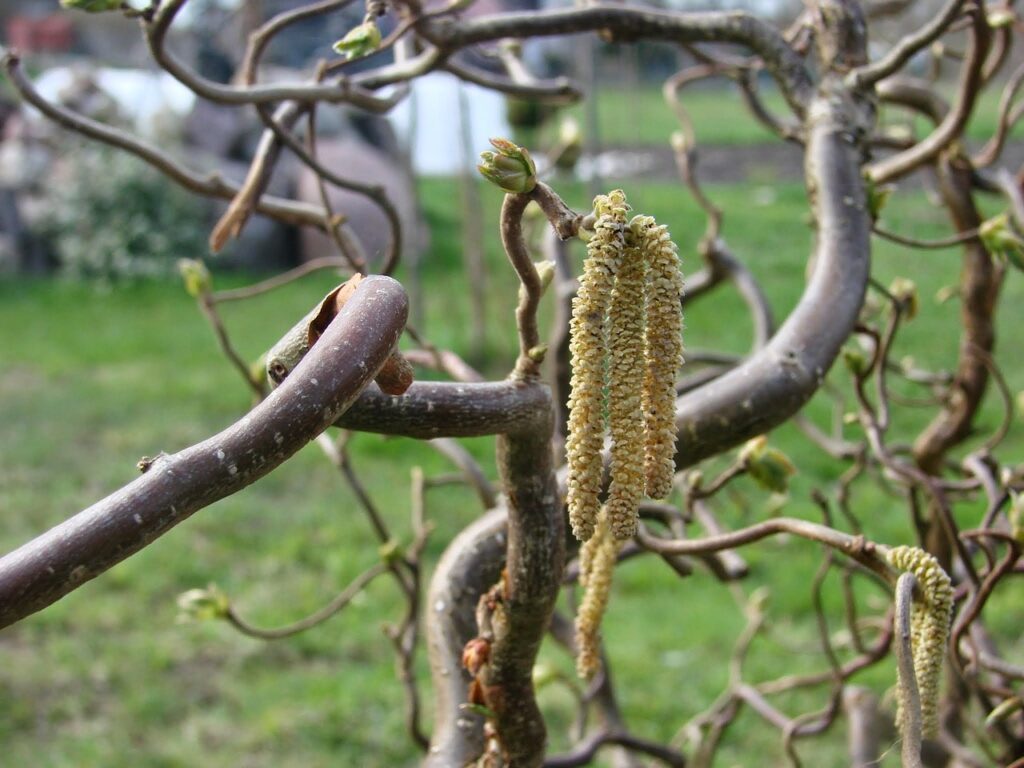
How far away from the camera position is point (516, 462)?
773 mm

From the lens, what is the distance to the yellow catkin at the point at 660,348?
1.93 feet

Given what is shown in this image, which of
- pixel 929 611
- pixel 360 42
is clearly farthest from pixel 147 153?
pixel 929 611

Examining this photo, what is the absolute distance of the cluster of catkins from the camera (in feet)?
1.92

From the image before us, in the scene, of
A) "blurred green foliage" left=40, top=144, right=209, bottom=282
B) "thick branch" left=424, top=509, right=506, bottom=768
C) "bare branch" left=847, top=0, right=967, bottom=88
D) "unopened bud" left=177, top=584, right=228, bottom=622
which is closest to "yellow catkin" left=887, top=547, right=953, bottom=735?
"thick branch" left=424, top=509, right=506, bottom=768

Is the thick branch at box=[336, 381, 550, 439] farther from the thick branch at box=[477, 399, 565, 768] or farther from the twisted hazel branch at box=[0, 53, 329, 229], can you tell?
the twisted hazel branch at box=[0, 53, 329, 229]

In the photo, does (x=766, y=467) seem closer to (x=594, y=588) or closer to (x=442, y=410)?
(x=594, y=588)

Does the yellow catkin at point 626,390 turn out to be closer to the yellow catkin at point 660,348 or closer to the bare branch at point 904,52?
the yellow catkin at point 660,348

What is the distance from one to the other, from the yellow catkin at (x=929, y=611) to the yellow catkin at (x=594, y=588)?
23cm

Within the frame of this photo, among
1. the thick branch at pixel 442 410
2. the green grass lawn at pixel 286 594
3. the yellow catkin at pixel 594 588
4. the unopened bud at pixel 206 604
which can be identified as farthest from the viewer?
the green grass lawn at pixel 286 594

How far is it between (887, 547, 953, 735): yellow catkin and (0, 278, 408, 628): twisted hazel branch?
36 centimetres

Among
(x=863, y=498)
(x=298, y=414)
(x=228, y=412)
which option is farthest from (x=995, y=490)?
(x=228, y=412)

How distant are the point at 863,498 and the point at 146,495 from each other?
342 centimetres

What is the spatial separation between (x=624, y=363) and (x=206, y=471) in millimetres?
214

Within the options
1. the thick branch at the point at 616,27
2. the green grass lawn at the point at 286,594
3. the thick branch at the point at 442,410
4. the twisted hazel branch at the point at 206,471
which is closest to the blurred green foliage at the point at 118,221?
the green grass lawn at the point at 286,594
